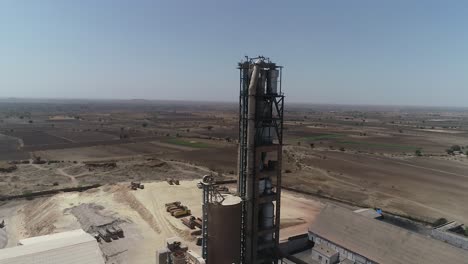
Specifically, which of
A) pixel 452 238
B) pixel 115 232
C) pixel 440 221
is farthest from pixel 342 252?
pixel 440 221

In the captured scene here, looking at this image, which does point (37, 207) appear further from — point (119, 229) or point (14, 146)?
point (14, 146)

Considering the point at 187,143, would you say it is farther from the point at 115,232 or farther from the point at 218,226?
the point at 218,226

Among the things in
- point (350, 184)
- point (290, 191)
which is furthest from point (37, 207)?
point (350, 184)

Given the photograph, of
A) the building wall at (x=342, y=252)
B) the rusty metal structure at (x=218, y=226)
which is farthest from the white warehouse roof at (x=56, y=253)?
the building wall at (x=342, y=252)

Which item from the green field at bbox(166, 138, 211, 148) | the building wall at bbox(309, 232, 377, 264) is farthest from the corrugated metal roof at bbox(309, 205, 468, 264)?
the green field at bbox(166, 138, 211, 148)

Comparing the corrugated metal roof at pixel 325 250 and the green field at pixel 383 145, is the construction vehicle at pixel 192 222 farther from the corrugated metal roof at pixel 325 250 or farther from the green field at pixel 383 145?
the green field at pixel 383 145
